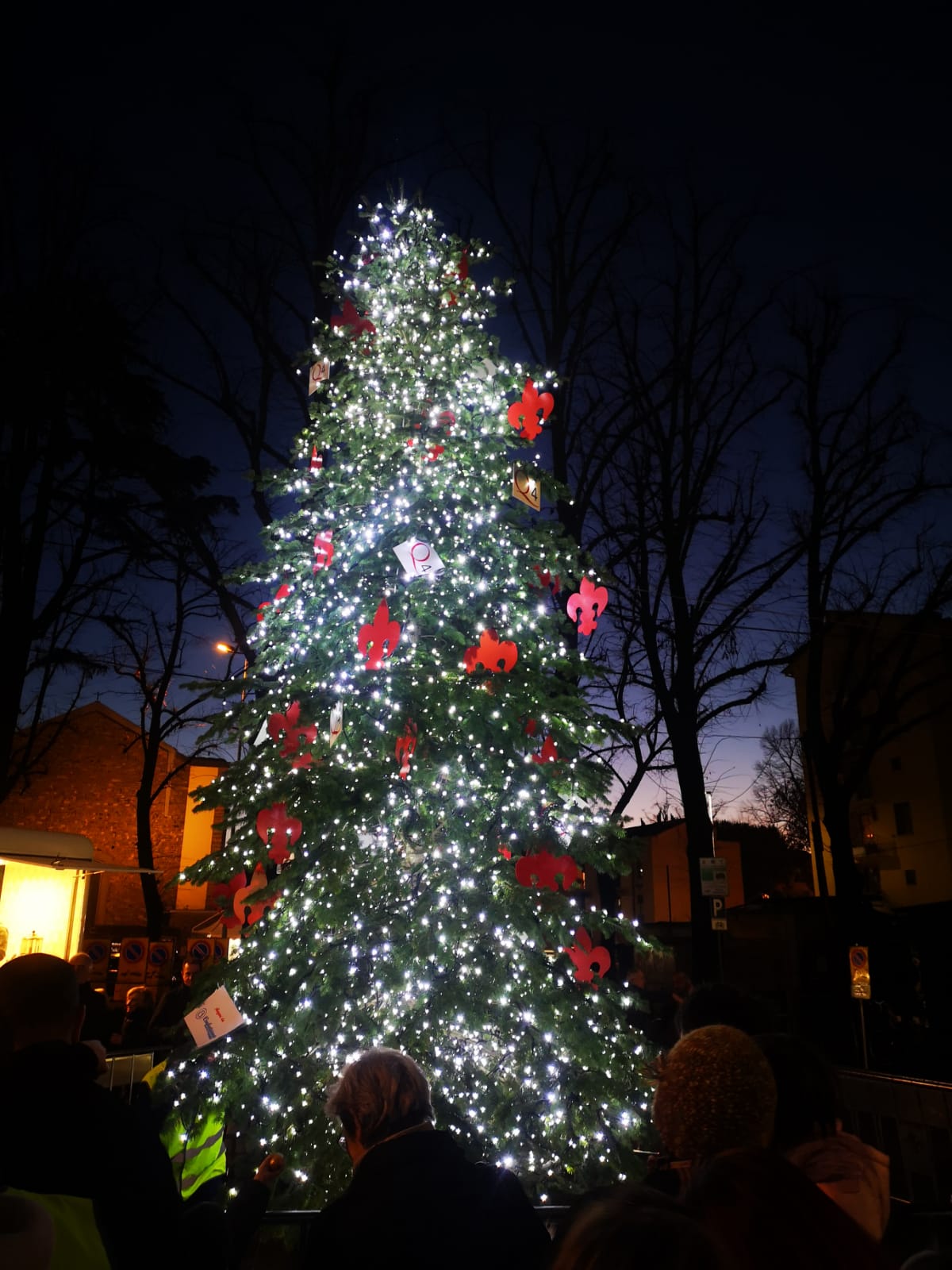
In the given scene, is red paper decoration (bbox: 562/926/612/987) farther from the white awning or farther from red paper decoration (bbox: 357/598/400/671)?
the white awning

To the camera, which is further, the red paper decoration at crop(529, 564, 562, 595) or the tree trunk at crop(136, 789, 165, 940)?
the tree trunk at crop(136, 789, 165, 940)

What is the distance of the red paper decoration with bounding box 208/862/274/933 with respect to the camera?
5215 millimetres

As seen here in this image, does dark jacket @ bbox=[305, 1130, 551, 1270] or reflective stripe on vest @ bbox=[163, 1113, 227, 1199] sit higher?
dark jacket @ bbox=[305, 1130, 551, 1270]

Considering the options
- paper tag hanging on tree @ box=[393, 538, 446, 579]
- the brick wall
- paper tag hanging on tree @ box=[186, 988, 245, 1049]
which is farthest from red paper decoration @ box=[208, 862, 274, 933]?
the brick wall

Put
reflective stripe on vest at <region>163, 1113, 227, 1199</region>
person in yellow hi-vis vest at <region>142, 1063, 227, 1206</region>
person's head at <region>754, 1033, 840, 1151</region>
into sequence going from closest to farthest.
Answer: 1. person's head at <region>754, 1033, 840, 1151</region>
2. person in yellow hi-vis vest at <region>142, 1063, 227, 1206</region>
3. reflective stripe on vest at <region>163, 1113, 227, 1199</region>

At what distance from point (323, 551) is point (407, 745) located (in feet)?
5.51

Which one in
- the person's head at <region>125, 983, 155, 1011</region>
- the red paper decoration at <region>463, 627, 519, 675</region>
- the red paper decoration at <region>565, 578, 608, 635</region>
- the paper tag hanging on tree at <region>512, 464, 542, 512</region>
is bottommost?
the person's head at <region>125, 983, 155, 1011</region>

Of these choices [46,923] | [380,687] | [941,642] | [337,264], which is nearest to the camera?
[380,687]

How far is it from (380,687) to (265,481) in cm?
205

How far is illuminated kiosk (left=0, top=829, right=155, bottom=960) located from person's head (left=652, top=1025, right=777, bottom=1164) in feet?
32.9

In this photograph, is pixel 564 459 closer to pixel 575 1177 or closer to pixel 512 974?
pixel 512 974

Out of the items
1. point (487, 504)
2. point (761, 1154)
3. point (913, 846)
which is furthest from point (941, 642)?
point (761, 1154)

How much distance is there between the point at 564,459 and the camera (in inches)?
503

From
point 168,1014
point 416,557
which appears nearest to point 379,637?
point 416,557
